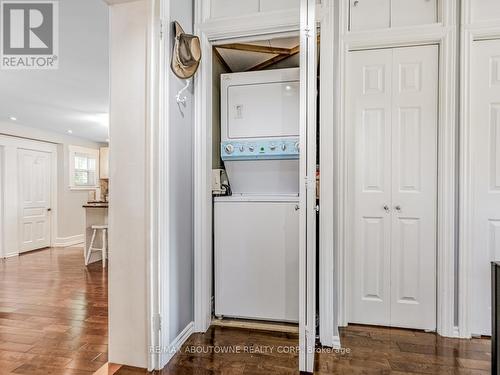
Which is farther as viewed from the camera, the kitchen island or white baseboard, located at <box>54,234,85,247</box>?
white baseboard, located at <box>54,234,85,247</box>

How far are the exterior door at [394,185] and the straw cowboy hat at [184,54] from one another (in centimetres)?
116

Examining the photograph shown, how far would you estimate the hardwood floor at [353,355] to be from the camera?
1.68 meters

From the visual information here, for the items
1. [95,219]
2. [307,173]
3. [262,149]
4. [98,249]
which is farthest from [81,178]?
[307,173]

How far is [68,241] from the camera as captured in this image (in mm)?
6117

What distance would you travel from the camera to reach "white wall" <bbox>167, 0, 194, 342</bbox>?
72.4 inches

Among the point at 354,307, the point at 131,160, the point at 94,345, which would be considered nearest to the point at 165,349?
the point at 94,345

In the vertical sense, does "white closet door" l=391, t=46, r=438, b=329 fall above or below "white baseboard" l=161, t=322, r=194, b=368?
above

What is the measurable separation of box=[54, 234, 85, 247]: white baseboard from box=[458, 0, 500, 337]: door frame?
6.66 metres

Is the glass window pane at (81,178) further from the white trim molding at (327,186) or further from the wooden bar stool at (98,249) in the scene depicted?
the white trim molding at (327,186)

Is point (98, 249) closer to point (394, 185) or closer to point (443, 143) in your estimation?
point (394, 185)

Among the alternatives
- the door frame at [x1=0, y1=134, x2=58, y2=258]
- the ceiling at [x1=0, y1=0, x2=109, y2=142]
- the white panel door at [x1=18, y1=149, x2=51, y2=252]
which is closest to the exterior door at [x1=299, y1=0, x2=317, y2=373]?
the ceiling at [x1=0, y1=0, x2=109, y2=142]

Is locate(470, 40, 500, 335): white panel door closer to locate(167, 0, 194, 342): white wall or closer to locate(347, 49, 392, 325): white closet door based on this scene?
locate(347, 49, 392, 325): white closet door

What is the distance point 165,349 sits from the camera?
1728mm

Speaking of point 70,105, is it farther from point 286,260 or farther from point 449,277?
point 449,277
